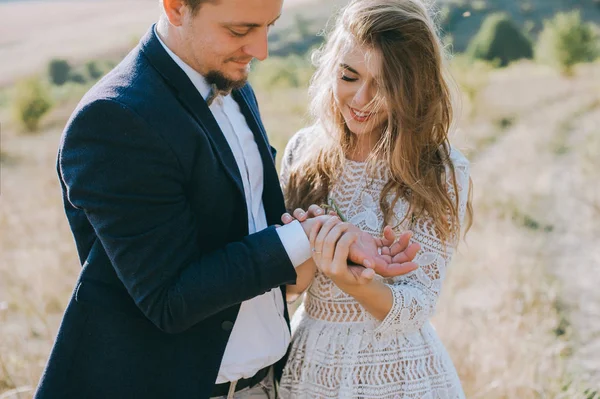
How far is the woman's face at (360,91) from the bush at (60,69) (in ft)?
52.6

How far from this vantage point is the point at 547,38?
105ft

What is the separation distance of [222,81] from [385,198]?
774 millimetres

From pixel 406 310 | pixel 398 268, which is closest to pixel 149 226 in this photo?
pixel 398 268

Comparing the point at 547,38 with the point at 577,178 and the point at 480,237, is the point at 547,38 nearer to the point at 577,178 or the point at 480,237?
the point at 577,178

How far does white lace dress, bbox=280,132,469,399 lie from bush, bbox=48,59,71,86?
1622cm

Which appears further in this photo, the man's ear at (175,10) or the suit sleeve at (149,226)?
the man's ear at (175,10)

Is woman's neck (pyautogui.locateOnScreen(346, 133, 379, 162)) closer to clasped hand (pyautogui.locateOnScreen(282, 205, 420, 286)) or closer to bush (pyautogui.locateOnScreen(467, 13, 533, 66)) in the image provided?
clasped hand (pyautogui.locateOnScreen(282, 205, 420, 286))

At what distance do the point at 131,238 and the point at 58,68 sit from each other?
16.8 m

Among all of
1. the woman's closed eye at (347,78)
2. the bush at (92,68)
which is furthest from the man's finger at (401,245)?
the bush at (92,68)

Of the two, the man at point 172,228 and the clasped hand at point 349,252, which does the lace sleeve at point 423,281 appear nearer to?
the clasped hand at point 349,252

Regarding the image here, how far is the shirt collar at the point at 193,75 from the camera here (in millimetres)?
2285

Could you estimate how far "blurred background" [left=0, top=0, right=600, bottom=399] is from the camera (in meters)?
4.27

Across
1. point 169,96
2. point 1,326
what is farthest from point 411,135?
point 1,326

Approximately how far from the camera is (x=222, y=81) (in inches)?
91.7
